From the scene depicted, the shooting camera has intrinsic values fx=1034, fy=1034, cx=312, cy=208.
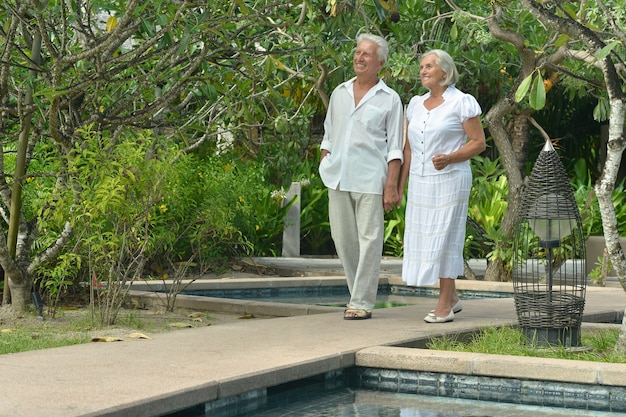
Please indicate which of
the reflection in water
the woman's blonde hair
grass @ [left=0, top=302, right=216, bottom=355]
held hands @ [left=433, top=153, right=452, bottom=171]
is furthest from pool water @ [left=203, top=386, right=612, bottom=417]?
the woman's blonde hair

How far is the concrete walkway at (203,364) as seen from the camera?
4.17 m

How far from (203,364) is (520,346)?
1.95 meters

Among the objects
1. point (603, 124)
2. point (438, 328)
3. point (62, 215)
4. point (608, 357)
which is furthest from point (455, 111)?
point (603, 124)

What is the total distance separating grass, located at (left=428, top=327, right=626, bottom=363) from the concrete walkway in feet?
0.56

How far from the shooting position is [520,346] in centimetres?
593

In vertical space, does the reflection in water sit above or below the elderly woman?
below

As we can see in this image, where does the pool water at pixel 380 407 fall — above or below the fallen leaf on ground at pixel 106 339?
below

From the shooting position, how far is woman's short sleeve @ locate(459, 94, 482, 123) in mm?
6672

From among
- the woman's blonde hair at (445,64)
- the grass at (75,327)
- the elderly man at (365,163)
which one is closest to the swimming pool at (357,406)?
the grass at (75,327)

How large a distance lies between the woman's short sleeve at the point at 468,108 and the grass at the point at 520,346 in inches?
53.9

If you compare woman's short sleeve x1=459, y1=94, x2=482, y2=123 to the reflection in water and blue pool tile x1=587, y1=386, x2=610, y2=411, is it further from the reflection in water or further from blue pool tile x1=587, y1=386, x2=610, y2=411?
blue pool tile x1=587, y1=386, x2=610, y2=411

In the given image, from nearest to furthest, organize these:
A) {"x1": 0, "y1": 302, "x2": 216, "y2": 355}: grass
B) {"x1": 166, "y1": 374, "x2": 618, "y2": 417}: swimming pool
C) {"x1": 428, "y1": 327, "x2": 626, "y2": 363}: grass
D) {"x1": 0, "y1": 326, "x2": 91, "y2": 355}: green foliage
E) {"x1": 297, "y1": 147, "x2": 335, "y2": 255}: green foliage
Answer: {"x1": 166, "y1": 374, "x2": 618, "y2": 417}: swimming pool → {"x1": 428, "y1": 327, "x2": 626, "y2": 363}: grass → {"x1": 0, "y1": 326, "x2": 91, "y2": 355}: green foliage → {"x1": 0, "y1": 302, "x2": 216, "y2": 355}: grass → {"x1": 297, "y1": 147, "x2": 335, "y2": 255}: green foliage

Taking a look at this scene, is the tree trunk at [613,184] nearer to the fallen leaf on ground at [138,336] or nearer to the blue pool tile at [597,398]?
the blue pool tile at [597,398]

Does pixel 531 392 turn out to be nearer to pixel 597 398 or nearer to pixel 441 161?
pixel 597 398
